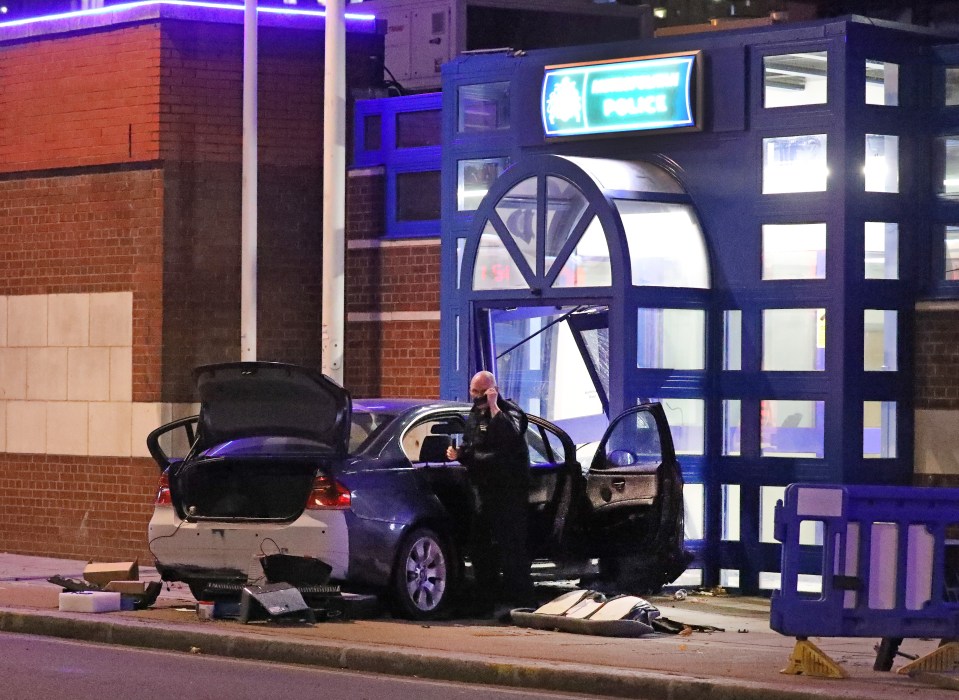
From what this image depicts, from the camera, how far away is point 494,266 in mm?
16078

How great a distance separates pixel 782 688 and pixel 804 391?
18.9ft

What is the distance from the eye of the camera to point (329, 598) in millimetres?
12664

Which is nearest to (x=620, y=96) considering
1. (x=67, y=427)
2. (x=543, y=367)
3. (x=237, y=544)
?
(x=543, y=367)

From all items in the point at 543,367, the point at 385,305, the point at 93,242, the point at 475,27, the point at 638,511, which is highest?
the point at 475,27

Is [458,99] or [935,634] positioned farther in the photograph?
[458,99]

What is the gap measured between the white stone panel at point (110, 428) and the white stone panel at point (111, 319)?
0.61 meters

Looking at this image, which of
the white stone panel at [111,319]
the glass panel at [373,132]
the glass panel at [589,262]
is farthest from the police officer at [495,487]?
the white stone panel at [111,319]

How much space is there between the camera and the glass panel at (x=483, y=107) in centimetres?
1683

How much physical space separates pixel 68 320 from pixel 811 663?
32.9 feet

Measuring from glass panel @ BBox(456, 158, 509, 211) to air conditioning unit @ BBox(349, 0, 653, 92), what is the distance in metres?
5.25

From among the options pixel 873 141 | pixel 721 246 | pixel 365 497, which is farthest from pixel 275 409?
pixel 873 141

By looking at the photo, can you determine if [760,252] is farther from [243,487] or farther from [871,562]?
[871,562]

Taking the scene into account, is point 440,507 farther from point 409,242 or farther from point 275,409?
point 409,242

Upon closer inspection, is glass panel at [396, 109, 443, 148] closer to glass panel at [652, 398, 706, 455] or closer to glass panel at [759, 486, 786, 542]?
glass panel at [652, 398, 706, 455]
